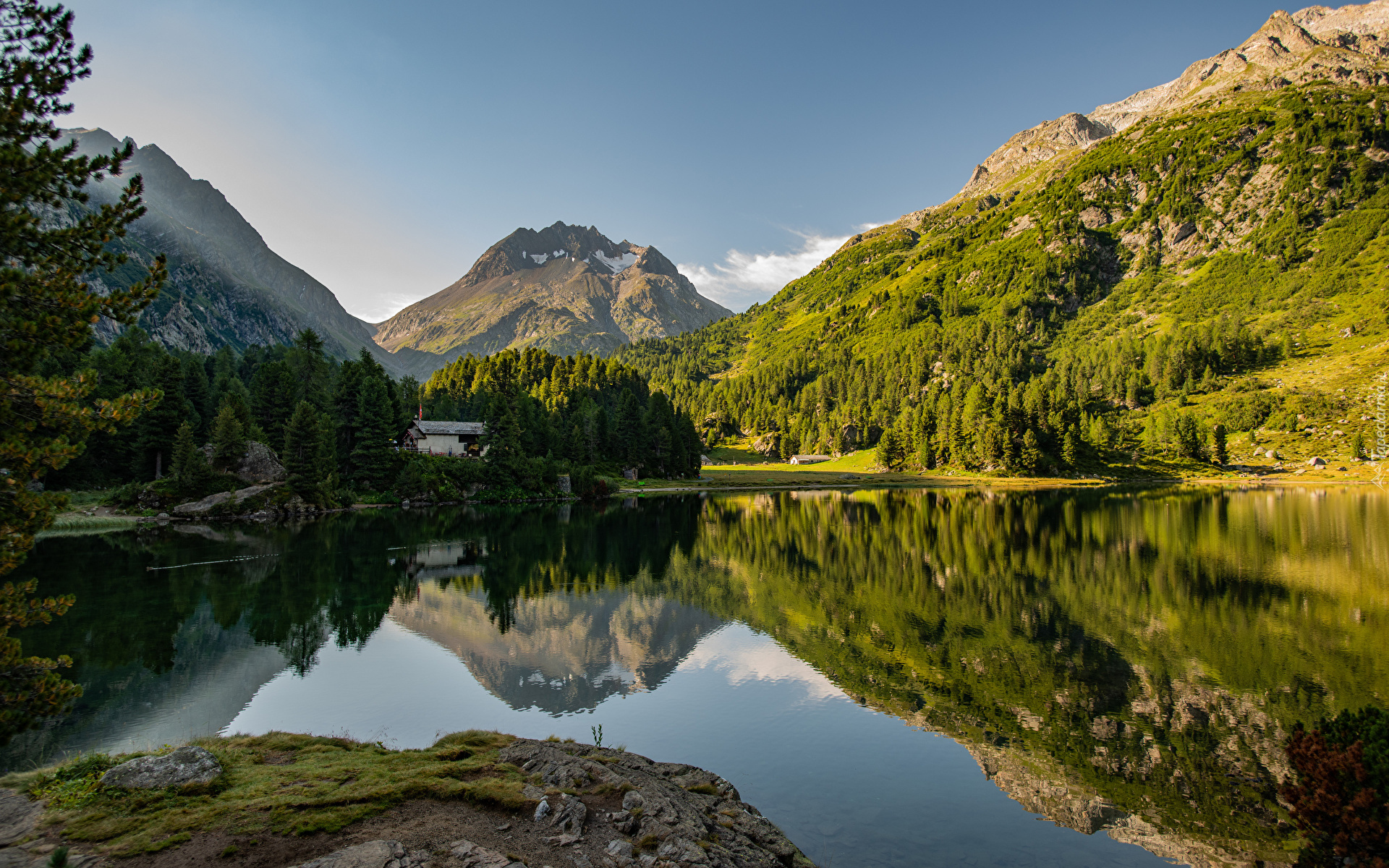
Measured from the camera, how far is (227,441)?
7044 cm

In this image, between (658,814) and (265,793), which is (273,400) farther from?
(658,814)

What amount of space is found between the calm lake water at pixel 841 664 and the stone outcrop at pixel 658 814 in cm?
133

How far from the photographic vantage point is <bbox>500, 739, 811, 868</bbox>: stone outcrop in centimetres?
880

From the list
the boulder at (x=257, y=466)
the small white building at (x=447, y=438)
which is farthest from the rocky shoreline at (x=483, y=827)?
the small white building at (x=447, y=438)

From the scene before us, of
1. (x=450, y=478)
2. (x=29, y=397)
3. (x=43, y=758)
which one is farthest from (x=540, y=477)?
(x=29, y=397)

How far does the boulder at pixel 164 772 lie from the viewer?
9.60 metres

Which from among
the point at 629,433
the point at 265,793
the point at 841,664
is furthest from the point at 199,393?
the point at 841,664

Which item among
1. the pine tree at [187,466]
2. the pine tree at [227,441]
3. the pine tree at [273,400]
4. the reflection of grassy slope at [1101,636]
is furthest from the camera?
the pine tree at [273,400]

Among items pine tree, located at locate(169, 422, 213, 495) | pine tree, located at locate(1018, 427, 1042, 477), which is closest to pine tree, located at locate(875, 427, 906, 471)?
pine tree, located at locate(1018, 427, 1042, 477)

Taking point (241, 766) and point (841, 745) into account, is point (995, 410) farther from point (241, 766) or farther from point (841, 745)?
point (241, 766)

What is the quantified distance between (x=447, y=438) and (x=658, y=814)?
10529 centimetres

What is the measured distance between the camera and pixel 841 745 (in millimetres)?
15531

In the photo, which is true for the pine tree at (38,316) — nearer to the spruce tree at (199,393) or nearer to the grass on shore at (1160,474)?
the spruce tree at (199,393)

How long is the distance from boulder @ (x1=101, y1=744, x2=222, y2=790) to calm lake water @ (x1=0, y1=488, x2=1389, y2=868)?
19.9 feet
